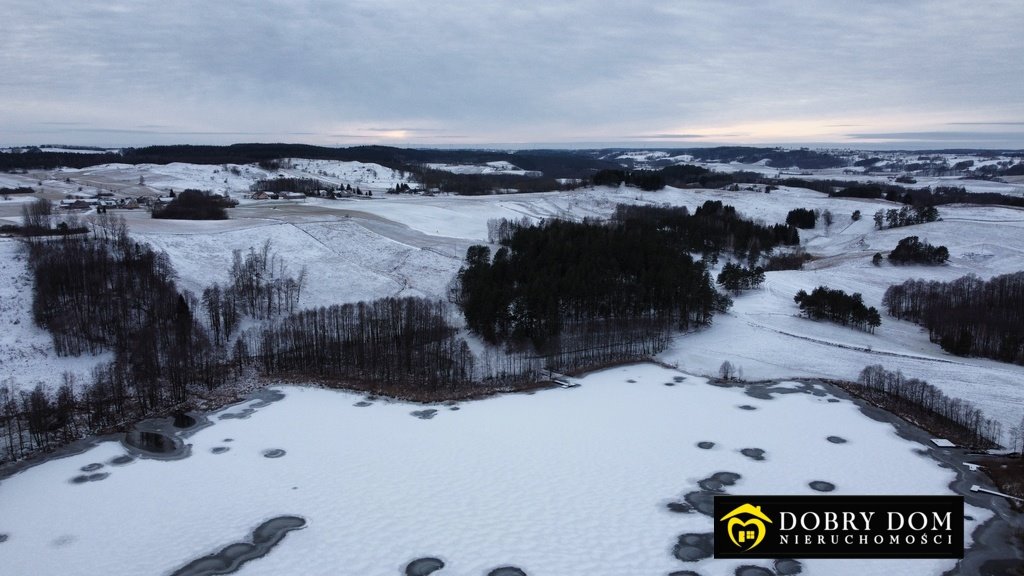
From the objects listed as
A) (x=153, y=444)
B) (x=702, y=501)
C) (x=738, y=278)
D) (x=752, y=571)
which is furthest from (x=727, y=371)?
(x=153, y=444)

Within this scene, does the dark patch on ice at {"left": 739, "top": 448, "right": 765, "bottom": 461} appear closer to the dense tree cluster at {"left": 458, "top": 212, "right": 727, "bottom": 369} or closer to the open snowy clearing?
the open snowy clearing

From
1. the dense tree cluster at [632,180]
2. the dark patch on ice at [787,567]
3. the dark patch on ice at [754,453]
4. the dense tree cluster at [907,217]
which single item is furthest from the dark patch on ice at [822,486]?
the dense tree cluster at [632,180]

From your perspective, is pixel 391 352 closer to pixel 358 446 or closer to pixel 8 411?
pixel 358 446

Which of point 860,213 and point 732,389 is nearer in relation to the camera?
point 732,389

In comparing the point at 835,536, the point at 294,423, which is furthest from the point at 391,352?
the point at 835,536

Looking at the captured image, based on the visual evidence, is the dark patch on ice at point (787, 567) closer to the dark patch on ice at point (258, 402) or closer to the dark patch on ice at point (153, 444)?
the dark patch on ice at point (153, 444)

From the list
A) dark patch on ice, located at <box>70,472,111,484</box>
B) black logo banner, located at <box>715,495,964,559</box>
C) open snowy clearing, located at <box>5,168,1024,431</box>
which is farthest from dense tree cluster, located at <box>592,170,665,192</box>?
dark patch on ice, located at <box>70,472,111,484</box>
